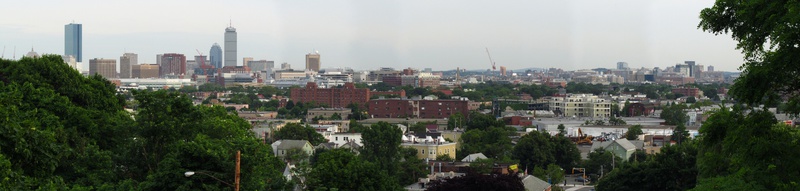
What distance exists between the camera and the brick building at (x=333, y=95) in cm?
15950

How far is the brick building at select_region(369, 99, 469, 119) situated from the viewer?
5379 inches

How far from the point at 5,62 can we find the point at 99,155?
19347 millimetres

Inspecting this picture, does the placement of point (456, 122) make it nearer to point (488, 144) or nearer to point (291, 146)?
point (488, 144)

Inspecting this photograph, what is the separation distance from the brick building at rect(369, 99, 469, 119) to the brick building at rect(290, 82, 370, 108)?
649 inches

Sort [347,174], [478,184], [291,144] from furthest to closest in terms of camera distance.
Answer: [291,144]
[478,184]
[347,174]

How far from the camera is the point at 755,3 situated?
1638 cm

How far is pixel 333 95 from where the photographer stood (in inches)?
6383

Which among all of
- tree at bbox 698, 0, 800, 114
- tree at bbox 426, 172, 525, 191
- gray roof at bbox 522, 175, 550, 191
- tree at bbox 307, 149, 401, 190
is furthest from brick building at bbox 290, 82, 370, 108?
tree at bbox 698, 0, 800, 114

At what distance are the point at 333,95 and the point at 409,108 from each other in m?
26.1

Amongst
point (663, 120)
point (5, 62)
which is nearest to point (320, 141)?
point (5, 62)

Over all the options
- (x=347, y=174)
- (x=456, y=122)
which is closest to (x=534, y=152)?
(x=347, y=174)

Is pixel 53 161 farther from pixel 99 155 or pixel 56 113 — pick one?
pixel 56 113

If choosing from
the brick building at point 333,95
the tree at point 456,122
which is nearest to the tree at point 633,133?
the tree at point 456,122

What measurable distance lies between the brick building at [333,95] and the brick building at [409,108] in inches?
649
